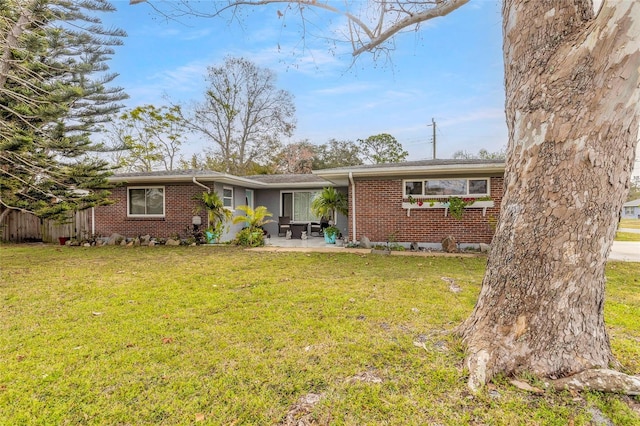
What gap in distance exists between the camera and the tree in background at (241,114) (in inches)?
940

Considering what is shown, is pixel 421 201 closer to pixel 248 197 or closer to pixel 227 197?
pixel 227 197

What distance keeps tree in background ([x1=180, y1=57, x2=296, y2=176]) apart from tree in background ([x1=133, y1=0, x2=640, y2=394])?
2365 centimetres

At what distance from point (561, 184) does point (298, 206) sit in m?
12.7

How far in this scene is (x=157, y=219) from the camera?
11711 mm

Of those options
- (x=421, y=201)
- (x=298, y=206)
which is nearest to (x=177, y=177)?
(x=298, y=206)

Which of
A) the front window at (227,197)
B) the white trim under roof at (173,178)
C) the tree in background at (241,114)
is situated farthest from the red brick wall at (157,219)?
the tree in background at (241,114)

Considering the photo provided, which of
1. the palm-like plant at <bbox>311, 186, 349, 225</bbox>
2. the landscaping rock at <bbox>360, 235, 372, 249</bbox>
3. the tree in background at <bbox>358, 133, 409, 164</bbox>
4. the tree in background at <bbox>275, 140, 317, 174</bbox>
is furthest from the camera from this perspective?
the tree in background at <bbox>358, 133, 409, 164</bbox>

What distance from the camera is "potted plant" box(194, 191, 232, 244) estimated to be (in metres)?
11.0

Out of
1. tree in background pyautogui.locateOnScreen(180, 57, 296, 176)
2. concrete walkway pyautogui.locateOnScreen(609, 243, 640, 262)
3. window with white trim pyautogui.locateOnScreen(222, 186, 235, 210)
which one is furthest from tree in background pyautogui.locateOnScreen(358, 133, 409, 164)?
concrete walkway pyautogui.locateOnScreen(609, 243, 640, 262)

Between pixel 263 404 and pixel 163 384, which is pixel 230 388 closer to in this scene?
pixel 263 404

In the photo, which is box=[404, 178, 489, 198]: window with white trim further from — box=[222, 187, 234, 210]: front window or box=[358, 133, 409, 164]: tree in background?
box=[358, 133, 409, 164]: tree in background

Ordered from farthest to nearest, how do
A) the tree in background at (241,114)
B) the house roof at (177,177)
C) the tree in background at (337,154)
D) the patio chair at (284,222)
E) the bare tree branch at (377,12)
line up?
the tree in background at (337,154)
the tree in background at (241,114)
the patio chair at (284,222)
the house roof at (177,177)
the bare tree branch at (377,12)

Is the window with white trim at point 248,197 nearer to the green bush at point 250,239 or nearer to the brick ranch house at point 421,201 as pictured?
the green bush at point 250,239

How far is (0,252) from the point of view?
9.73 m
